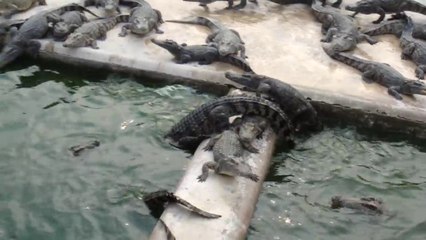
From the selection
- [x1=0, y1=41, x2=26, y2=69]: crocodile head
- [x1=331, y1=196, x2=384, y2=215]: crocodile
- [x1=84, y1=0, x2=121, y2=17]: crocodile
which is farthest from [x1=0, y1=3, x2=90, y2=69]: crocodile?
[x1=331, y1=196, x2=384, y2=215]: crocodile

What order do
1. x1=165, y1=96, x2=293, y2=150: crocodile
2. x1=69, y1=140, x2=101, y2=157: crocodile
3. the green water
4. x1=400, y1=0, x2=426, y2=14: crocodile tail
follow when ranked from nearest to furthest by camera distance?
1. the green water
2. x1=69, y1=140, x2=101, y2=157: crocodile
3. x1=165, y1=96, x2=293, y2=150: crocodile
4. x1=400, y1=0, x2=426, y2=14: crocodile tail

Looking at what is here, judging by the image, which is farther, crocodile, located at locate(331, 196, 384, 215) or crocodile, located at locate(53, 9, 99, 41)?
crocodile, located at locate(53, 9, 99, 41)

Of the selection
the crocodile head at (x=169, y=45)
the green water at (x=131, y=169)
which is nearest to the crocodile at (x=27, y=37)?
the green water at (x=131, y=169)

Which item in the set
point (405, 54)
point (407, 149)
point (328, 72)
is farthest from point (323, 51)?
point (407, 149)

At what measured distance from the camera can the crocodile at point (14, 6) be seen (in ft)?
27.3

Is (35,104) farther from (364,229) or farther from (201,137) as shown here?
(364,229)

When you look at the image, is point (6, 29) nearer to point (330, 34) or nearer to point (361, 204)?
point (330, 34)

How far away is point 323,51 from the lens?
7625 mm

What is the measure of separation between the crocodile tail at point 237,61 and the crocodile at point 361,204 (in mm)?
2427

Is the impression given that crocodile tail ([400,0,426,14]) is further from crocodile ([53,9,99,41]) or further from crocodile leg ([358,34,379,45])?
crocodile ([53,9,99,41])

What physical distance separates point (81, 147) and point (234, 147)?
5.48ft

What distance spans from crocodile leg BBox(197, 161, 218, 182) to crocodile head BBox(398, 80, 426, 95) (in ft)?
9.37

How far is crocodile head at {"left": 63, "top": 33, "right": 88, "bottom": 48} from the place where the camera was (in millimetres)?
7340

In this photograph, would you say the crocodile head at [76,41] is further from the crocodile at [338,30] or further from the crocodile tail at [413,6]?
the crocodile tail at [413,6]
